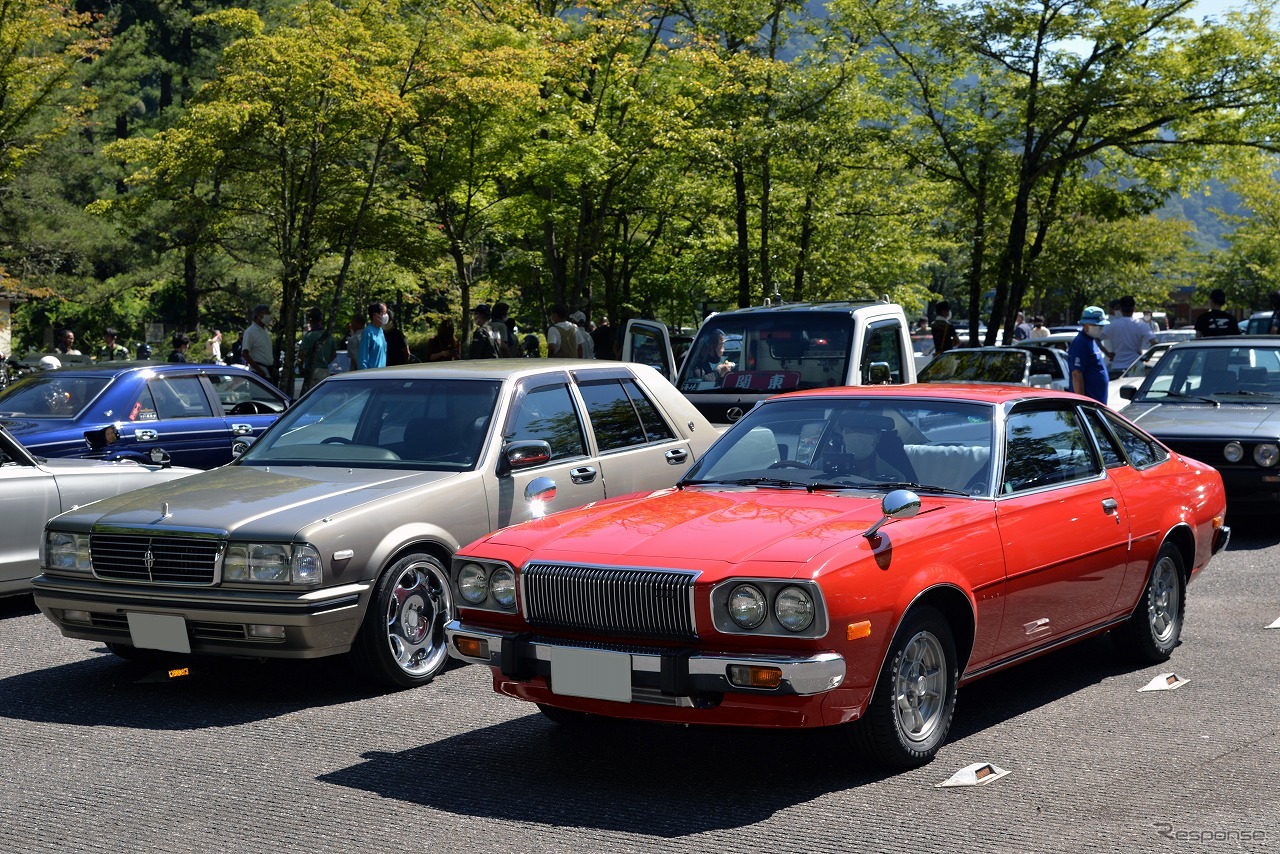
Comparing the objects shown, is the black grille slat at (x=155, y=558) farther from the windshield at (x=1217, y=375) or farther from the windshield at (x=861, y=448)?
the windshield at (x=1217, y=375)

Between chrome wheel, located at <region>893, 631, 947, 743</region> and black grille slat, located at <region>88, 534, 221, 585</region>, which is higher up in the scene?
black grille slat, located at <region>88, 534, 221, 585</region>

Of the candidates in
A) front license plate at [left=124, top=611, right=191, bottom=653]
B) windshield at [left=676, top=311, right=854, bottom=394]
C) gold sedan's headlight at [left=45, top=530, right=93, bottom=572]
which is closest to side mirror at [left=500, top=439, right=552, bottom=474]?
front license plate at [left=124, top=611, right=191, bottom=653]

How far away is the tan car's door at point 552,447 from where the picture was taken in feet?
24.0

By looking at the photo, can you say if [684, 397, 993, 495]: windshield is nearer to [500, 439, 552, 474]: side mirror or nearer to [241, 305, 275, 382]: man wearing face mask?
[500, 439, 552, 474]: side mirror

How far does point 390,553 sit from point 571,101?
2000cm

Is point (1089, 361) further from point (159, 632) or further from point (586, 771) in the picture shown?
point (159, 632)

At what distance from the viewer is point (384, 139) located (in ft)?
69.0

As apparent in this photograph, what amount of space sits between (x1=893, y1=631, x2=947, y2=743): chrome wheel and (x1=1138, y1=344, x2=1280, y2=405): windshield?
798 cm

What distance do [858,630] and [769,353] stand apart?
25.6 feet

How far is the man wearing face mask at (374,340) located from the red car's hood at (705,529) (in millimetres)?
9246

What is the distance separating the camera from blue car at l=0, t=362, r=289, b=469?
10750 mm

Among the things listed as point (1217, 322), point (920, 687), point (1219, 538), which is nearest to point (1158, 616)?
point (1219, 538)

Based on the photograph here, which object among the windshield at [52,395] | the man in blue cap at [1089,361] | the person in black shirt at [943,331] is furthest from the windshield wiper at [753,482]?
the person in black shirt at [943,331]

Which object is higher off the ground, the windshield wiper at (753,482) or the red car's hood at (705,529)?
the windshield wiper at (753,482)
